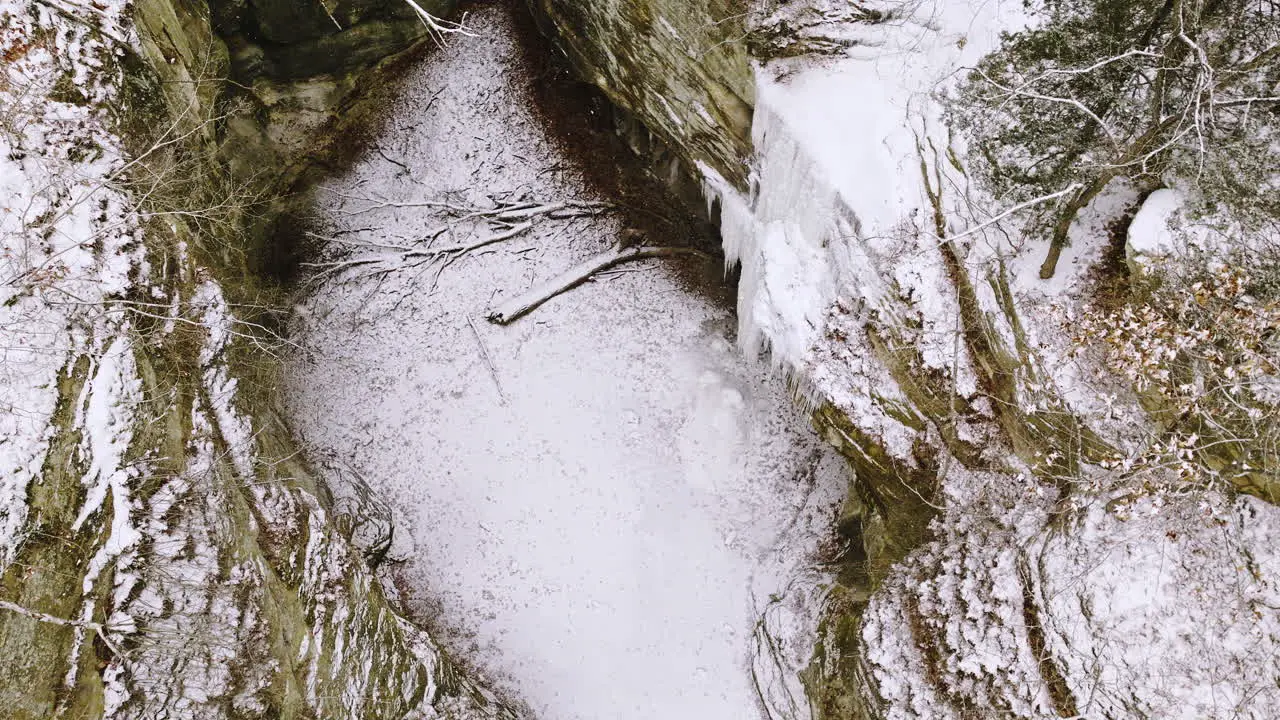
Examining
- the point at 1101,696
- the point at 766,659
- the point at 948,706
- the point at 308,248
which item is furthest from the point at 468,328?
the point at 1101,696

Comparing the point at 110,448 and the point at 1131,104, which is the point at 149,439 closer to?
the point at 110,448

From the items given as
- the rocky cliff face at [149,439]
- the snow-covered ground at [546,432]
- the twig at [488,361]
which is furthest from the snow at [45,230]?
the twig at [488,361]

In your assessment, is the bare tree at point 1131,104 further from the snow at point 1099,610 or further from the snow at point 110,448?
the snow at point 110,448

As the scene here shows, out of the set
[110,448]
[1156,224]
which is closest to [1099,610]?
[1156,224]

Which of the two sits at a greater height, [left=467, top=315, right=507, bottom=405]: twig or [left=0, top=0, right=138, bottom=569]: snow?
[left=0, top=0, right=138, bottom=569]: snow

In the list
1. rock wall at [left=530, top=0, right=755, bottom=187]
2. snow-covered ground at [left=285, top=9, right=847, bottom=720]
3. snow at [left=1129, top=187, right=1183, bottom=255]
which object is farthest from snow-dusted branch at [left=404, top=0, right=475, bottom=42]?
snow at [left=1129, top=187, right=1183, bottom=255]

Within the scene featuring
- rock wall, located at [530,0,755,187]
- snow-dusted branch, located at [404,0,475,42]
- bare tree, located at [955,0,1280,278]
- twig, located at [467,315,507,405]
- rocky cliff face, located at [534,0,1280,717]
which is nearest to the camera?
snow-dusted branch, located at [404,0,475,42]

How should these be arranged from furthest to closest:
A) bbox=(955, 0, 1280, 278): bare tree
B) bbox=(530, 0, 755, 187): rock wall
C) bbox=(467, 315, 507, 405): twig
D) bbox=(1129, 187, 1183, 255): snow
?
bbox=(467, 315, 507, 405): twig < bbox=(530, 0, 755, 187): rock wall < bbox=(1129, 187, 1183, 255): snow < bbox=(955, 0, 1280, 278): bare tree

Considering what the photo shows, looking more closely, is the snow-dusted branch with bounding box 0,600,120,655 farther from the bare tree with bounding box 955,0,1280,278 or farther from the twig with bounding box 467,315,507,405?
the bare tree with bounding box 955,0,1280,278

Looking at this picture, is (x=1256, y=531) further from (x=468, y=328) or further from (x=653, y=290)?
(x=468, y=328)
